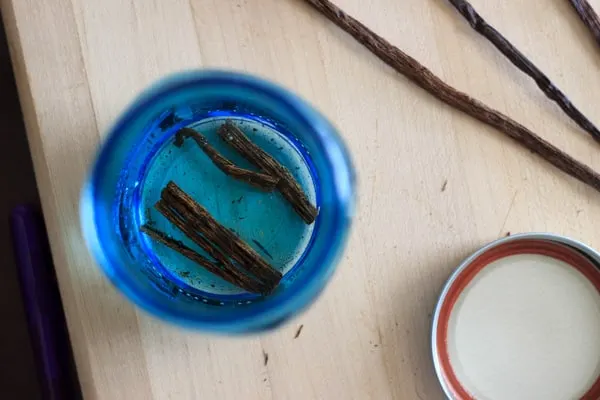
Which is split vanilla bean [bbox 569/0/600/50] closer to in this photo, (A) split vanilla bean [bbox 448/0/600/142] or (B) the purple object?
(A) split vanilla bean [bbox 448/0/600/142]

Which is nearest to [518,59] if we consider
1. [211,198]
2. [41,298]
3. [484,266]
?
[484,266]

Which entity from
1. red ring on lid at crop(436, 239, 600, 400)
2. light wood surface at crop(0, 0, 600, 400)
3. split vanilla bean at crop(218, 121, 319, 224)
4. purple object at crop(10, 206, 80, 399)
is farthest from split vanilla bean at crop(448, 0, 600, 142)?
purple object at crop(10, 206, 80, 399)

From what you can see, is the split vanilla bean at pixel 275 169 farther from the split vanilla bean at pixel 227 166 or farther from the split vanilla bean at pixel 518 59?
the split vanilla bean at pixel 518 59

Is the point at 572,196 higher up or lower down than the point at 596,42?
lower down

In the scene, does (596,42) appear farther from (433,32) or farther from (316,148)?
(316,148)

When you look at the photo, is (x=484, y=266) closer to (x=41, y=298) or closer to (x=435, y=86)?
(x=435, y=86)

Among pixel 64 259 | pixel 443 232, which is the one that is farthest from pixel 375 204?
pixel 64 259
